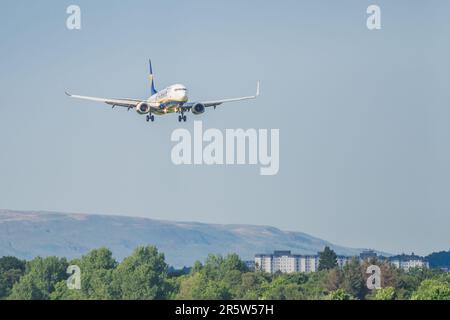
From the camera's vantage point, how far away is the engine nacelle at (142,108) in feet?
477

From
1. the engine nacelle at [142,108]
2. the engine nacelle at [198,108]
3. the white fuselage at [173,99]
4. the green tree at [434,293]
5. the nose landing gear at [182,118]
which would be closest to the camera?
the nose landing gear at [182,118]

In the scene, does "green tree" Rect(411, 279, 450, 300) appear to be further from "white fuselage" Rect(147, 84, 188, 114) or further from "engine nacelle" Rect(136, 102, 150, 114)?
"engine nacelle" Rect(136, 102, 150, 114)

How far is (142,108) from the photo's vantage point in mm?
146000

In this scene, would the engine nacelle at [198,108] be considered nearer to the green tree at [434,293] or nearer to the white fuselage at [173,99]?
the white fuselage at [173,99]

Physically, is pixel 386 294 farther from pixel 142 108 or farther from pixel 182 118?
pixel 182 118

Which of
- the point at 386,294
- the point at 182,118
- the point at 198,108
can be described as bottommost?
the point at 386,294

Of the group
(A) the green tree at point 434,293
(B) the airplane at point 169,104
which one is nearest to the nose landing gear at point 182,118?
(B) the airplane at point 169,104

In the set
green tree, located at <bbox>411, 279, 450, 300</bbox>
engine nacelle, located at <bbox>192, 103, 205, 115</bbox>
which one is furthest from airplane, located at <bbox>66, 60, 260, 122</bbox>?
green tree, located at <bbox>411, 279, 450, 300</bbox>

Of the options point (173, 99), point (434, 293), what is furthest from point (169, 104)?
point (434, 293)

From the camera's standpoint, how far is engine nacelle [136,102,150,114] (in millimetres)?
145500
